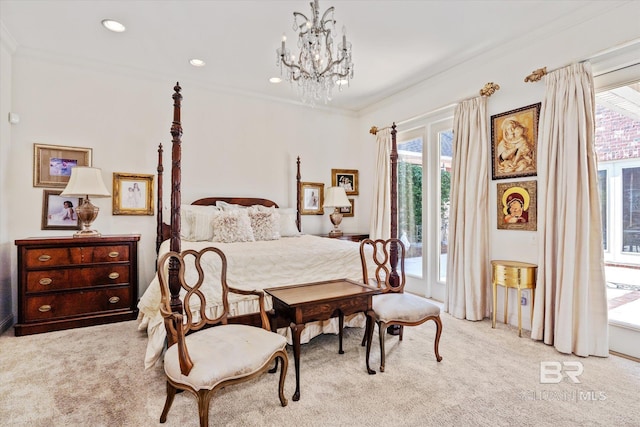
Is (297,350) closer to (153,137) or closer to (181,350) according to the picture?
(181,350)

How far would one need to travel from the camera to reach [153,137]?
436 cm

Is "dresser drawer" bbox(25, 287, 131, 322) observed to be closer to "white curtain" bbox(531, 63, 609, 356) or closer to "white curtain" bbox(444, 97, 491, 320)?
"white curtain" bbox(444, 97, 491, 320)

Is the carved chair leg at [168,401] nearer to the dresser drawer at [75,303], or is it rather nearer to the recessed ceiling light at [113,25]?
the dresser drawer at [75,303]

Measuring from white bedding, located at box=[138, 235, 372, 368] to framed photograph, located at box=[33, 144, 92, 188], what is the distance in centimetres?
198

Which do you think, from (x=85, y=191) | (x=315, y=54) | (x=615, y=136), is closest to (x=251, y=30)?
(x=315, y=54)

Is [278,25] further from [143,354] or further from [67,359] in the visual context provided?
[67,359]

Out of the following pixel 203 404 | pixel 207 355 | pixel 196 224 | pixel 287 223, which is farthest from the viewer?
pixel 287 223

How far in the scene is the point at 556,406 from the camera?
81.0 inches

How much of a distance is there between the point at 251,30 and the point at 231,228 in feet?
6.82

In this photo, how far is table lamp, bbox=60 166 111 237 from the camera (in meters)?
3.53

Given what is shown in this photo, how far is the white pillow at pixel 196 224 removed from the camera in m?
3.87

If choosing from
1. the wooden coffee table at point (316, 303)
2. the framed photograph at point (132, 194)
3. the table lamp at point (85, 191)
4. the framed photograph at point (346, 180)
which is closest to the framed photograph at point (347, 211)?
the framed photograph at point (346, 180)

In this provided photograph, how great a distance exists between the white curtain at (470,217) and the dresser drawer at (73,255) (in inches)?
150

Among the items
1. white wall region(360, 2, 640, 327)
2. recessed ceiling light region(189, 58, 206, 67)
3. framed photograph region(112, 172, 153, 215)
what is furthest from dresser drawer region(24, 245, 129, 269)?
white wall region(360, 2, 640, 327)
